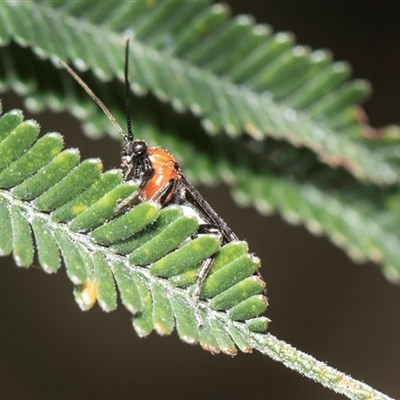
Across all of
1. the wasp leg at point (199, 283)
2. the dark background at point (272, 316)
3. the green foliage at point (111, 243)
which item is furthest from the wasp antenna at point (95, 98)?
the dark background at point (272, 316)

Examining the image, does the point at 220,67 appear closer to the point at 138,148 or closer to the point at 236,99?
the point at 236,99

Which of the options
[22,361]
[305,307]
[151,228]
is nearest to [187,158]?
[151,228]

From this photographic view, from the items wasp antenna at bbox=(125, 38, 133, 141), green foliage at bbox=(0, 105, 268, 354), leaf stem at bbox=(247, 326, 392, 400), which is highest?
wasp antenna at bbox=(125, 38, 133, 141)

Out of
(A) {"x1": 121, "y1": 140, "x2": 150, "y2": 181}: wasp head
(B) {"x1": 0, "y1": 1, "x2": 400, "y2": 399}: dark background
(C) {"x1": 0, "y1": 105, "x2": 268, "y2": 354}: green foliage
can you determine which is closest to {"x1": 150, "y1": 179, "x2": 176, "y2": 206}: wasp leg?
(A) {"x1": 121, "y1": 140, "x2": 150, "y2": 181}: wasp head

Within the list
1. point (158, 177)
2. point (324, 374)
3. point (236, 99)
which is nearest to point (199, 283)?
point (324, 374)

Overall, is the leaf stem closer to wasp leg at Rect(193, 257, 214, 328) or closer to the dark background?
wasp leg at Rect(193, 257, 214, 328)

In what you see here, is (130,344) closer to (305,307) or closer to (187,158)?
(305,307)
